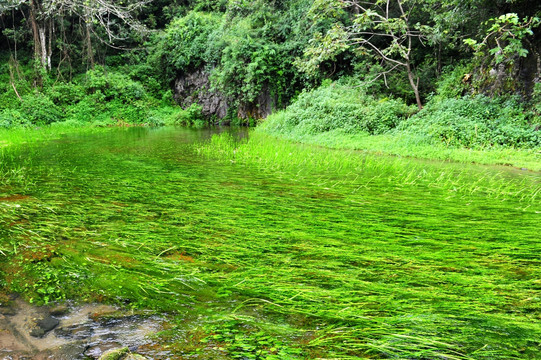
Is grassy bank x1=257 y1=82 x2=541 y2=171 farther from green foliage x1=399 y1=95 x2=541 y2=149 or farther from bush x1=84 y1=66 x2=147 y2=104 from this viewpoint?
bush x1=84 y1=66 x2=147 y2=104

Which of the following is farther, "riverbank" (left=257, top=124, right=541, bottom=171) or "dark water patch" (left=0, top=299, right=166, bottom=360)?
"riverbank" (left=257, top=124, right=541, bottom=171)

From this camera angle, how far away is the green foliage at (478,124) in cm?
650

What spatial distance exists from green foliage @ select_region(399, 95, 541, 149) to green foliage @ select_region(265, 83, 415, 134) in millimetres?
729

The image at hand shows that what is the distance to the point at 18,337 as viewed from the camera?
1.19m

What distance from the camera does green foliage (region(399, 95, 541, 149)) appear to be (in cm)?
650

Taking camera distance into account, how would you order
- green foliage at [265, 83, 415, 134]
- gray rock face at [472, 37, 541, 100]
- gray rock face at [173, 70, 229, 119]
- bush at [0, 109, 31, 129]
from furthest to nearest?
gray rock face at [173, 70, 229, 119] < bush at [0, 109, 31, 129] < green foliage at [265, 83, 415, 134] < gray rock face at [472, 37, 541, 100]

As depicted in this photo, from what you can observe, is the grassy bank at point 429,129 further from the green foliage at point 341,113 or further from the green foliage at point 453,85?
the green foliage at point 453,85

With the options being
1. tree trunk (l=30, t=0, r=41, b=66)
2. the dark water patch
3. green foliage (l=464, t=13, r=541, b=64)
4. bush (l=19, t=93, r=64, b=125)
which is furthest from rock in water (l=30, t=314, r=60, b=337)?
tree trunk (l=30, t=0, r=41, b=66)

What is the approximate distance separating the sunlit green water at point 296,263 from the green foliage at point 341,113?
5.67m

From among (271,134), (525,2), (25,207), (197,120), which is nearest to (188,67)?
(197,120)

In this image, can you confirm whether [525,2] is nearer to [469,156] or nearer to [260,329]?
[469,156]

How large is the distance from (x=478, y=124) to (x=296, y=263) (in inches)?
271

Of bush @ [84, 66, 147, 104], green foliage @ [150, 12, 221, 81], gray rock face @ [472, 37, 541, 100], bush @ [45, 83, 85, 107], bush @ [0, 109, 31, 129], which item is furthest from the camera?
green foliage @ [150, 12, 221, 81]

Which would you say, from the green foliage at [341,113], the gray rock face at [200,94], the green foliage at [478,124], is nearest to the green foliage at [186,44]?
the gray rock face at [200,94]
